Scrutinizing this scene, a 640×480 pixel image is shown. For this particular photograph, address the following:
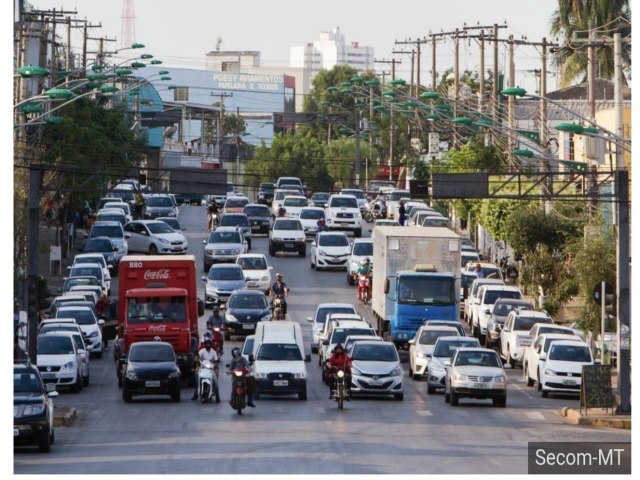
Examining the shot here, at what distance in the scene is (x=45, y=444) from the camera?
33156 mm

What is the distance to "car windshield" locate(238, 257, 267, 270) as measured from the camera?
6738cm

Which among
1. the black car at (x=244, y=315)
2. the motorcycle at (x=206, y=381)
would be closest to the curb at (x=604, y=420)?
the motorcycle at (x=206, y=381)

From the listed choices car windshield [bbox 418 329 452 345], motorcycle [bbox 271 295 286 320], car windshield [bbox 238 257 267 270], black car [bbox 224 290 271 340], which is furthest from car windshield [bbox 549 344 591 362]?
car windshield [bbox 238 257 267 270]

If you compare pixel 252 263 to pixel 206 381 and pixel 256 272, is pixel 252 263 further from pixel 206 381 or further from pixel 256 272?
pixel 206 381

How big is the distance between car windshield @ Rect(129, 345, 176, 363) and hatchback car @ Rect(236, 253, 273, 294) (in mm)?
23151

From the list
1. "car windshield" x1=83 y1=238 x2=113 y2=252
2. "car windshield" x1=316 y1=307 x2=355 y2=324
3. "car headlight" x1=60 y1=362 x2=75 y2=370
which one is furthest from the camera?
"car windshield" x1=83 y1=238 x2=113 y2=252

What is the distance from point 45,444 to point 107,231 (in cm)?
4396

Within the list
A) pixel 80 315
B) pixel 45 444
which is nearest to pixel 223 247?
pixel 80 315

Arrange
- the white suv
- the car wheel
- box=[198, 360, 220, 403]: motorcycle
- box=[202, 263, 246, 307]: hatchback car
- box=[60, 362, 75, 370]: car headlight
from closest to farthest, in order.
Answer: the car wheel < box=[198, 360, 220, 403]: motorcycle < box=[60, 362, 75, 370]: car headlight < box=[202, 263, 246, 307]: hatchback car < the white suv

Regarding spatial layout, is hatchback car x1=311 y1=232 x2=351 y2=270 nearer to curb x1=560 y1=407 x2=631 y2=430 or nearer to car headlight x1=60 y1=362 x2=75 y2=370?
car headlight x1=60 y1=362 x2=75 y2=370

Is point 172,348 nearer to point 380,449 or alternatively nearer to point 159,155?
point 380,449

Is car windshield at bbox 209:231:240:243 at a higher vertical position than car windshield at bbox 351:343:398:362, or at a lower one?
higher

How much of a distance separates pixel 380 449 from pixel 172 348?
37.9 ft

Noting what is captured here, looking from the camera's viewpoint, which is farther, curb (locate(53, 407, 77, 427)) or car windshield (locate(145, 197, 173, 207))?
car windshield (locate(145, 197, 173, 207))
